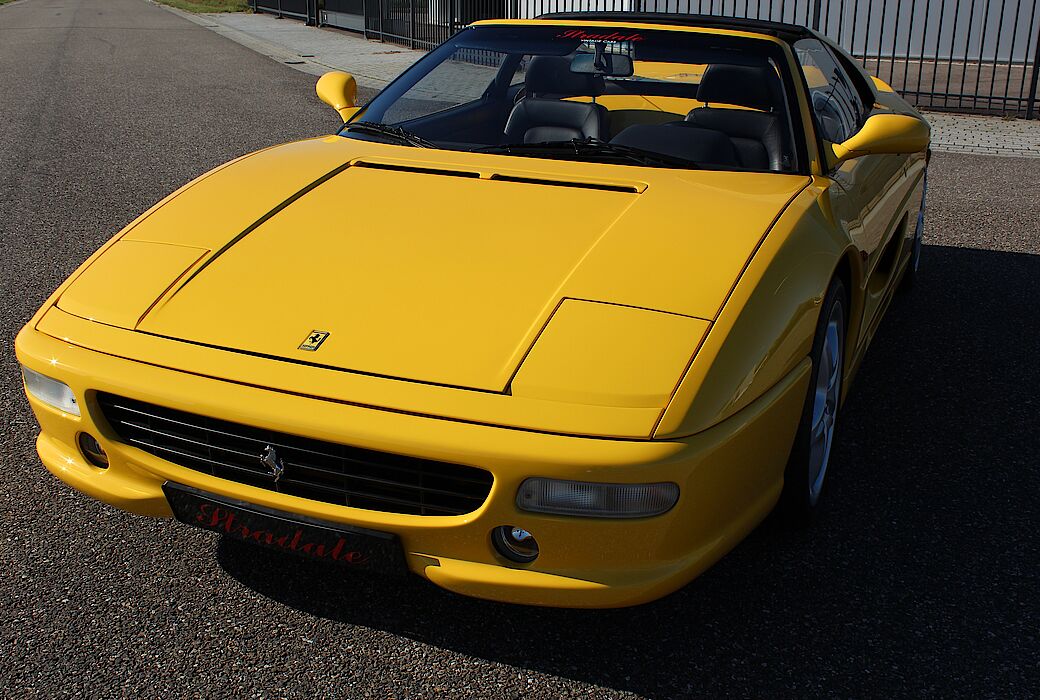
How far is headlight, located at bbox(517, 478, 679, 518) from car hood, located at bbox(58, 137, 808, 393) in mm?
229

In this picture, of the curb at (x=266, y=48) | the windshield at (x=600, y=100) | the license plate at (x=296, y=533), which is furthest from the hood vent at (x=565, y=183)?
the curb at (x=266, y=48)

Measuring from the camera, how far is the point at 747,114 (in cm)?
340

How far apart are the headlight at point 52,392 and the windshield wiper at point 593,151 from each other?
1537mm

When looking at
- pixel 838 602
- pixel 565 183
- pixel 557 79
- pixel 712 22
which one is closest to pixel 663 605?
pixel 838 602

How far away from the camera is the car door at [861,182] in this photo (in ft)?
10.4

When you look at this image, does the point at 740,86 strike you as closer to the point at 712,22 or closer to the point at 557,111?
the point at 712,22

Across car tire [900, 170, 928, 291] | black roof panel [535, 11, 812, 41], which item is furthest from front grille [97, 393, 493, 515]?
car tire [900, 170, 928, 291]

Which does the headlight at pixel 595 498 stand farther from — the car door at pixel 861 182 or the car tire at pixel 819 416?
the car door at pixel 861 182

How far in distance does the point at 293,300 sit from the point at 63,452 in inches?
28.5

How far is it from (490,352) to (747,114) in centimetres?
168

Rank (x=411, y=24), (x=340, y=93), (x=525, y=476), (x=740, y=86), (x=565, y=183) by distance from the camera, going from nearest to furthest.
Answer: (x=525, y=476)
(x=565, y=183)
(x=740, y=86)
(x=340, y=93)
(x=411, y=24)

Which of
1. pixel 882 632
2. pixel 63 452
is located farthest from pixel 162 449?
pixel 882 632

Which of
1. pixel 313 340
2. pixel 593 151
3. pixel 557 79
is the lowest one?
pixel 313 340

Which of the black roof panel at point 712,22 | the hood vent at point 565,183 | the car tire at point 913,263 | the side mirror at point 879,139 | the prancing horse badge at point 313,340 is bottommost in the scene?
the car tire at point 913,263
